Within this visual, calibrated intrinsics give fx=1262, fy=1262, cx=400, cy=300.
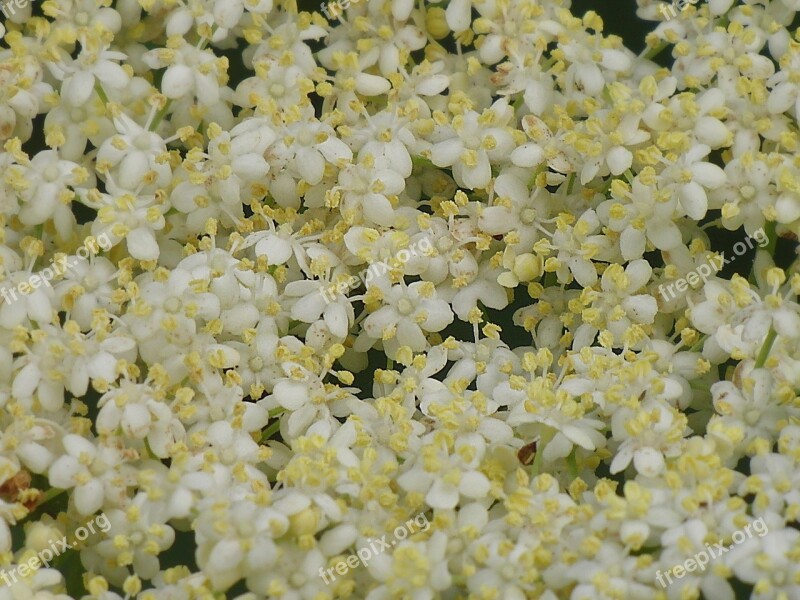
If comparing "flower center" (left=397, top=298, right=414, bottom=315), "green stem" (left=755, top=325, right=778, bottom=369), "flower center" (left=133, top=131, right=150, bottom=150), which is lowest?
"flower center" (left=397, top=298, right=414, bottom=315)

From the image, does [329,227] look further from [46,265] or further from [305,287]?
[46,265]

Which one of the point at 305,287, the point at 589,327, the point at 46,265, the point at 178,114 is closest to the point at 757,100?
the point at 589,327

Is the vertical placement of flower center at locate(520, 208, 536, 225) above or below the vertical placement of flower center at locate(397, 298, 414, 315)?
above

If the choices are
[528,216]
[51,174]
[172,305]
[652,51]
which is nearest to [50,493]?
[172,305]

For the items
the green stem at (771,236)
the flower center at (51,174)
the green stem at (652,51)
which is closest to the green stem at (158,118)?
the flower center at (51,174)

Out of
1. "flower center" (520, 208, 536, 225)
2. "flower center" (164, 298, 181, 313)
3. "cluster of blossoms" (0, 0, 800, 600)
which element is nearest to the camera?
"cluster of blossoms" (0, 0, 800, 600)

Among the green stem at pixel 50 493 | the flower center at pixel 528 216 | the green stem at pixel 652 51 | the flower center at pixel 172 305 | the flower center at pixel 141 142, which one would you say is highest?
the green stem at pixel 652 51

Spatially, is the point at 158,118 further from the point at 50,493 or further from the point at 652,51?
the point at 652,51

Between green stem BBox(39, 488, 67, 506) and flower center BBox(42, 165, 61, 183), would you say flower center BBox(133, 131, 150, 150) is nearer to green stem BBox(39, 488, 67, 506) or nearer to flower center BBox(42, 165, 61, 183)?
flower center BBox(42, 165, 61, 183)

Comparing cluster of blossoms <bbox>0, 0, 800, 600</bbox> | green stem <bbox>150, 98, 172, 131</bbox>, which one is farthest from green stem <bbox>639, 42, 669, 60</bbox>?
green stem <bbox>150, 98, 172, 131</bbox>

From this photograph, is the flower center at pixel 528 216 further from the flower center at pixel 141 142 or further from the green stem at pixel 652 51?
the flower center at pixel 141 142
